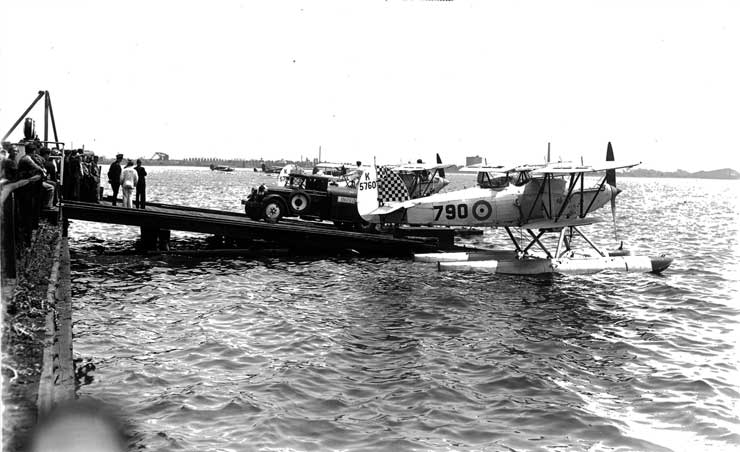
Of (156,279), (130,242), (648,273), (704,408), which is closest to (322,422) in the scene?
(704,408)

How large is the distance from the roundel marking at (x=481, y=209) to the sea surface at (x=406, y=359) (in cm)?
196

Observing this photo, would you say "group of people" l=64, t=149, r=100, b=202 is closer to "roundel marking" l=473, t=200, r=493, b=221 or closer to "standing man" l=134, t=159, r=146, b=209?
"standing man" l=134, t=159, r=146, b=209

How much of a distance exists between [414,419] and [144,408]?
3.29 metres

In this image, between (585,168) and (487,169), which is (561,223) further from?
(487,169)

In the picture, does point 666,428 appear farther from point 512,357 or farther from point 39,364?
point 39,364

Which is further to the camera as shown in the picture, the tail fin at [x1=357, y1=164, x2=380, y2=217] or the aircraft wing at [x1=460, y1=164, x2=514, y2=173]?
the tail fin at [x1=357, y1=164, x2=380, y2=217]

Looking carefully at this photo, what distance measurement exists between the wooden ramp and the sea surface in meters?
1.59

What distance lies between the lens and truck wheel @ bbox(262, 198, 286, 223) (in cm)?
2170

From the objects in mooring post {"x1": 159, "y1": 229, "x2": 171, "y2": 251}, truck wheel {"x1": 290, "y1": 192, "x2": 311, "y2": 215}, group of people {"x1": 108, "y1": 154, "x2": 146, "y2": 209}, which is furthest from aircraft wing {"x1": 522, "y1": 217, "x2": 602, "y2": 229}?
group of people {"x1": 108, "y1": 154, "x2": 146, "y2": 209}

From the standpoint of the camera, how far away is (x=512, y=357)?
10.0 m

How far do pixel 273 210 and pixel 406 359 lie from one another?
13.1m

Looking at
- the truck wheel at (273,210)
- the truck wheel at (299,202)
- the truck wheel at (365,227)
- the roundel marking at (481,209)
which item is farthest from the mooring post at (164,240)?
the roundel marking at (481,209)

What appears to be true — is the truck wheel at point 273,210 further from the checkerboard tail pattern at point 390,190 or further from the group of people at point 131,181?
the checkerboard tail pattern at point 390,190

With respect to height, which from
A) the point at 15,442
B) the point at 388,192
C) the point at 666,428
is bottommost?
the point at 666,428
